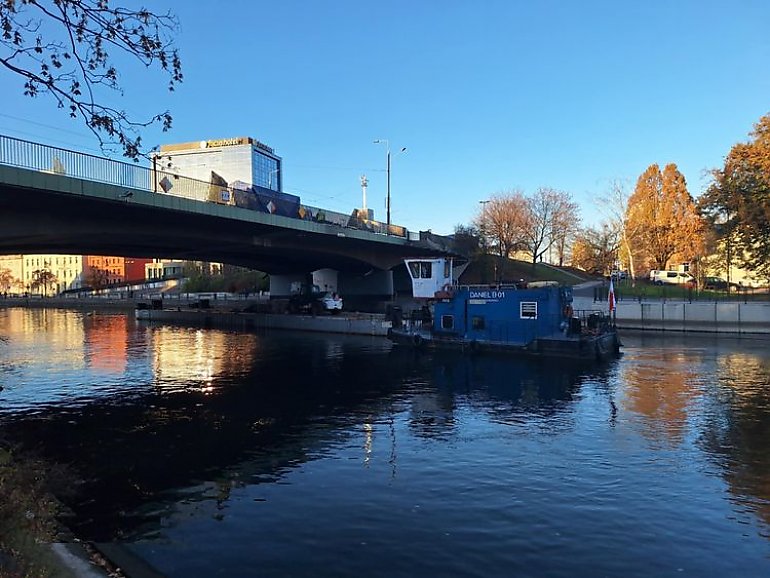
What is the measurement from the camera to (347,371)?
31.3m

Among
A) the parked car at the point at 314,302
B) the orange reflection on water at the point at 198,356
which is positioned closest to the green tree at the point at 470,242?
the parked car at the point at 314,302

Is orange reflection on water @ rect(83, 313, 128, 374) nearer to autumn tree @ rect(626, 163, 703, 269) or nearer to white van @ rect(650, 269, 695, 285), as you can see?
white van @ rect(650, 269, 695, 285)

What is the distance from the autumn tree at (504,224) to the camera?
3248 inches

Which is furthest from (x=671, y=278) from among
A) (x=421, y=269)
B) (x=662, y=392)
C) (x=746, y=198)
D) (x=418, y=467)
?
(x=418, y=467)

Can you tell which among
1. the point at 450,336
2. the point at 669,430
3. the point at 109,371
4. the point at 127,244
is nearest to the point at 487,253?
the point at 450,336

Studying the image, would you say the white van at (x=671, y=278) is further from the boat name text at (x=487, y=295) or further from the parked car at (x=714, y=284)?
the boat name text at (x=487, y=295)

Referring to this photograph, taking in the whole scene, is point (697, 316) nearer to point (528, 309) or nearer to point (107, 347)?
point (528, 309)

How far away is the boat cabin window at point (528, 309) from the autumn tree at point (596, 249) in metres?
56.5

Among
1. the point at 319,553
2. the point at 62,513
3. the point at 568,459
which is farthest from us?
the point at 568,459

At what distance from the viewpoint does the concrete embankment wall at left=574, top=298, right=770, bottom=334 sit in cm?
4499

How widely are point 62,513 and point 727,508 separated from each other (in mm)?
13182

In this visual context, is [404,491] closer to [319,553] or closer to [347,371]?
[319,553]

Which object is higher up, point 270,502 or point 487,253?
point 487,253

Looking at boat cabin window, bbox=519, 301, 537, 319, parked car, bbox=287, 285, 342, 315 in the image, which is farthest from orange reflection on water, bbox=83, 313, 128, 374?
boat cabin window, bbox=519, 301, 537, 319
